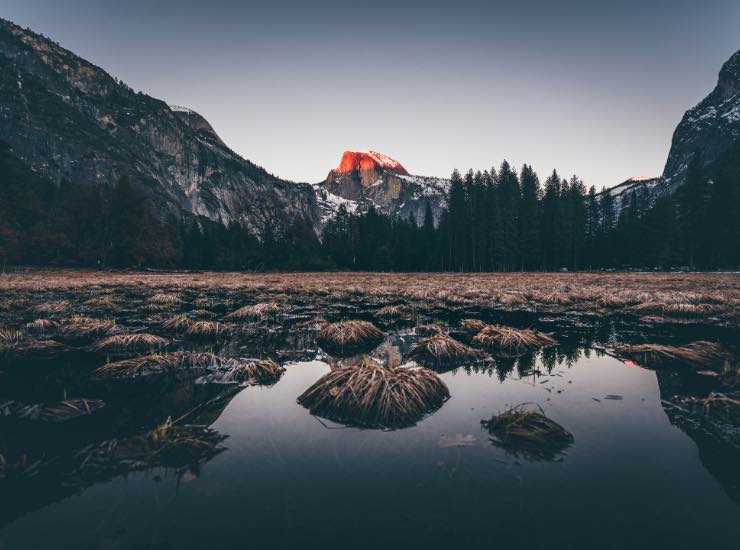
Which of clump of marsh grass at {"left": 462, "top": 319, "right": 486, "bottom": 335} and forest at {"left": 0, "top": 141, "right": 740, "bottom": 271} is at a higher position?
forest at {"left": 0, "top": 141, "right": 740, "bottom": 271}

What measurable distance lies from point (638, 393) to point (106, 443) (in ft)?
27.7

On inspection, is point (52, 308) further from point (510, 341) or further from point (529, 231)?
point (529, 231)

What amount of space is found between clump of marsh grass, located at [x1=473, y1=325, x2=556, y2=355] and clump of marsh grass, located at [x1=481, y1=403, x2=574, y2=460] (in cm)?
459

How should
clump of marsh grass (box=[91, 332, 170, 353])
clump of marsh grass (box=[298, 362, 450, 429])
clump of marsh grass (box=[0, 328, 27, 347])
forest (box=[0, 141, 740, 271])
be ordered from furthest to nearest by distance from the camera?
forest (box=[0, 141, 740, 271])
clump of marsh grass (box=[0, 328, 27, 347])
clump of marsh grass (box=[91, 332, 170, 353])
clump of marsh grass (box=[298, 362, 450, 429])

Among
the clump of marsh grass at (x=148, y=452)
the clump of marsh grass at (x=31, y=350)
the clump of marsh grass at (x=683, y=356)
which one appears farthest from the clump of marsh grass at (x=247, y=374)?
the clump of marsh grass at (x=683, y=356)

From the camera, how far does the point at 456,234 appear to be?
72.1 metres

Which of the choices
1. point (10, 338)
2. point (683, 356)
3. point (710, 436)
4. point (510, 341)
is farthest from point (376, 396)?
point (10, 338)

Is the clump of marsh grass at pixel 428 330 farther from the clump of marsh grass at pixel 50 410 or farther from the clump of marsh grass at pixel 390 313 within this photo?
the clump of marsh grass at pixel 50 410

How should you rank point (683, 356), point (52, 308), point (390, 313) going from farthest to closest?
point (390, 313) < point (52, 308) < point (683, 356)

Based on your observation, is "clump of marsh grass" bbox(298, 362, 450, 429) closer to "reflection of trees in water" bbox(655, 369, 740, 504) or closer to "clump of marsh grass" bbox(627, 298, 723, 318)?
"reflection of trees in water" bbox(655, 369, 740, 504)

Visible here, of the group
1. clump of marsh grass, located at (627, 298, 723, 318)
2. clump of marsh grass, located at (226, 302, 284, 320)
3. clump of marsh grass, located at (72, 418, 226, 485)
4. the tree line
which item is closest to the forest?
the tree line

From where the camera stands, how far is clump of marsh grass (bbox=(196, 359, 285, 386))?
23.1ft

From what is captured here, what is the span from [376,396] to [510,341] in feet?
17.9

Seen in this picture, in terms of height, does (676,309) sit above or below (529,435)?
above
